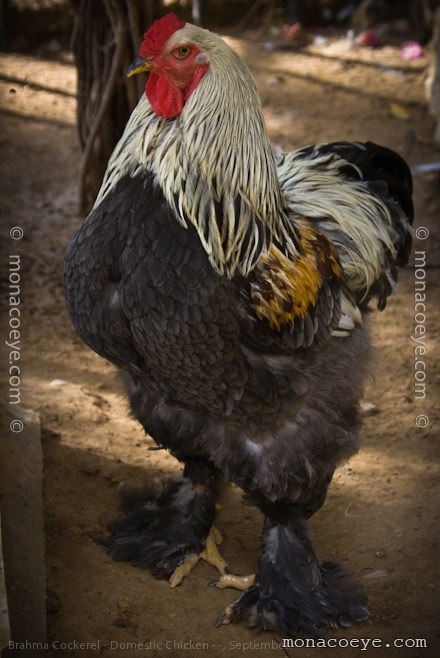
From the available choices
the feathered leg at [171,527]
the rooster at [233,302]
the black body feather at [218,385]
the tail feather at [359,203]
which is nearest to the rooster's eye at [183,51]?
the rooster at [233,302]

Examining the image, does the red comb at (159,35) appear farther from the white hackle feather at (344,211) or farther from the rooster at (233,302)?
the white hackle feather at (344,211)

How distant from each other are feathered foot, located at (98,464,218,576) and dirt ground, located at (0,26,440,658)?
71 millimetres

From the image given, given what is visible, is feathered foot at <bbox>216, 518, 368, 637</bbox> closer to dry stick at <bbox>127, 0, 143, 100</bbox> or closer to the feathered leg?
the feathered leg

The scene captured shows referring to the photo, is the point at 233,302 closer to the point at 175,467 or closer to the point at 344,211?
the point at 344,211

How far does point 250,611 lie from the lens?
373 cm

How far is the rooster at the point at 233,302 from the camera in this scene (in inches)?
122

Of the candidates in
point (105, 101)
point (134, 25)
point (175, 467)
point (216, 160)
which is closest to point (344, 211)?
point (216, 160)

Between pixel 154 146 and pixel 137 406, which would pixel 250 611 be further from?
pixel 154 146

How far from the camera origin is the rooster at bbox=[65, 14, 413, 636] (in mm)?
3088

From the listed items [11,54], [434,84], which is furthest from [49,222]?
[434,84]

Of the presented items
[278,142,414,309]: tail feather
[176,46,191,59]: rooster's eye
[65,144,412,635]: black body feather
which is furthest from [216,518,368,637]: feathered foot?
[176,46,191,59]: rooster's eye

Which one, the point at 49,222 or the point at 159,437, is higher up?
the point at 159,437

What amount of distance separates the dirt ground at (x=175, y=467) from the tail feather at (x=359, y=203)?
44cm

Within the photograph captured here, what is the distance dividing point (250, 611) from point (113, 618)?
0.58 meters
